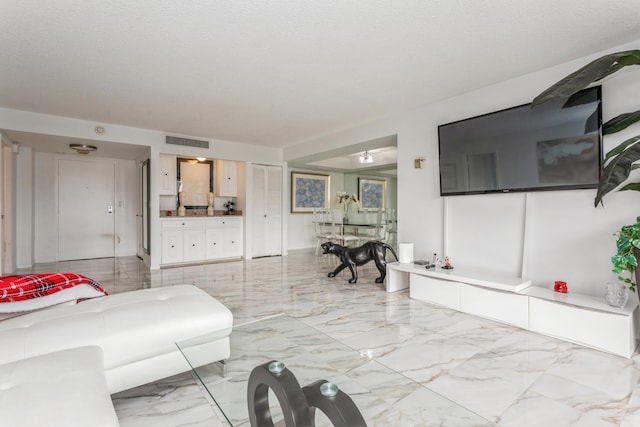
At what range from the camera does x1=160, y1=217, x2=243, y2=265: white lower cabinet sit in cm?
559

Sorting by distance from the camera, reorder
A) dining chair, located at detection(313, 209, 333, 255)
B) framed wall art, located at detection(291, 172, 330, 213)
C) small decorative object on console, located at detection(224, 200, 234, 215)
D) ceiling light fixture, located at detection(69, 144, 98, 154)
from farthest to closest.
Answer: framed wall art, located at detection(291, 172, 330, 213)
dining chair, located at detection(313, 209, 333, 255)
small decorative object on console, located at detection(224, 200, 234, 215)
ceiling light fixture, located at detection(69, 144, 98, 154)

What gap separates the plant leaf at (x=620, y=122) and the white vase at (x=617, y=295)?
1205 millimetres

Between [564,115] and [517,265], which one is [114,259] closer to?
[517,265]

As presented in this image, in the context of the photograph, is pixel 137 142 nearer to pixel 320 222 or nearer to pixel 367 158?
pixel 320 222

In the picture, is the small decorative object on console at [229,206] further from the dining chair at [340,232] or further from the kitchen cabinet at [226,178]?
the dining chair at [340,232]

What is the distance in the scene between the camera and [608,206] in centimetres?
258

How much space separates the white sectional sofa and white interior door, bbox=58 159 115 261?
17.6ft

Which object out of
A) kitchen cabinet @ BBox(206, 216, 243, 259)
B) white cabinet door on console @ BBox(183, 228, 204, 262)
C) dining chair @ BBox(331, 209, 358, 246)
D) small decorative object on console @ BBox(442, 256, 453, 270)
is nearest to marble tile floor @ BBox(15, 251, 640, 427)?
small decorative object on console @ BBox(442, 256, 453, 270)

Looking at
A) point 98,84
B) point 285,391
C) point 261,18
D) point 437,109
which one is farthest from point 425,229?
point 98,84

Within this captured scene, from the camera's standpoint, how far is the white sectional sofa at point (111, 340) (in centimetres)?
114

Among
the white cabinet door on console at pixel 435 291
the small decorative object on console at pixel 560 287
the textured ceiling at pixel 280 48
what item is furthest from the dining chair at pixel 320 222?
the small decorative object on console at pixel 560 287

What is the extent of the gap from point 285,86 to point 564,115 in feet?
8.69

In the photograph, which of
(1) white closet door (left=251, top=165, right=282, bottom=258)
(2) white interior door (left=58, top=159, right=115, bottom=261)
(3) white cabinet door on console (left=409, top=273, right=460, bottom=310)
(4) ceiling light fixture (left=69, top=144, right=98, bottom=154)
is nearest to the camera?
(3) white cabinet door on console (left=409, top=273, right=460, bottom=310)

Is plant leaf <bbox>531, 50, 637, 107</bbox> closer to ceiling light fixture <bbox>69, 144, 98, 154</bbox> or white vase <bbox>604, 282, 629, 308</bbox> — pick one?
white vase <bbox>604, 282, 629, 308</bbox>
